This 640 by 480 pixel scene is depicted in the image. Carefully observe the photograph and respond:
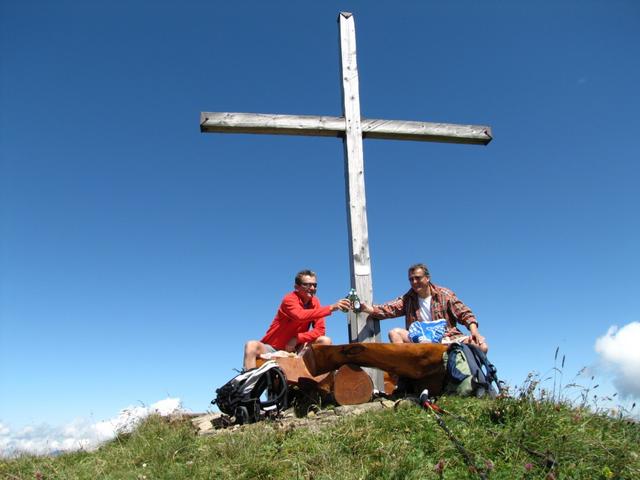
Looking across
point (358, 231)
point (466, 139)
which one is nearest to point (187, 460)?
point (358, 231)

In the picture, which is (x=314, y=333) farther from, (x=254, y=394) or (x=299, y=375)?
(x=254, y=394)

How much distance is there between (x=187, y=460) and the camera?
4.70m

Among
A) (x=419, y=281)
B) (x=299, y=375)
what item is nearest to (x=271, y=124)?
(x=419, y=281)

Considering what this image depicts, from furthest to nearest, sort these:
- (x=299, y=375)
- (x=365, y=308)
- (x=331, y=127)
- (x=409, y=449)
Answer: (x=331, y=127) → (x=365, y=308) → (x=299, y=375) → (x=409, y=449)

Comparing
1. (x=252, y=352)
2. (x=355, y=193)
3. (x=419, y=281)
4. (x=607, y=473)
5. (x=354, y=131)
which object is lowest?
(x=607, y=473)

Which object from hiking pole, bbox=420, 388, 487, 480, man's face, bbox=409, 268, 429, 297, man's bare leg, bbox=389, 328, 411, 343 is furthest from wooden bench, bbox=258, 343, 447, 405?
man's face, bbox=409, 268, 429, 297

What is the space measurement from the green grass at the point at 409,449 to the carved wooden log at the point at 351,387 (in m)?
0.69

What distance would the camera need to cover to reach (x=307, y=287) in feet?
23.0

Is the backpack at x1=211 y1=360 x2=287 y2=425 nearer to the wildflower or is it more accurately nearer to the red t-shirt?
the red t-shirt

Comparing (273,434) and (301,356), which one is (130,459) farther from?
(301,356)

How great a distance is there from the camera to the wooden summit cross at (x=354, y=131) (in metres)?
6.97

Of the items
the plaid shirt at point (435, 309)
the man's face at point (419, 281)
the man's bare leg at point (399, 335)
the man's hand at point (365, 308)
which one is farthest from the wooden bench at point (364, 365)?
the man's face at point (419, 281)

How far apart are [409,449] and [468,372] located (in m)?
1.68

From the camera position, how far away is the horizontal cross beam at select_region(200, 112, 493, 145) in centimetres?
714
